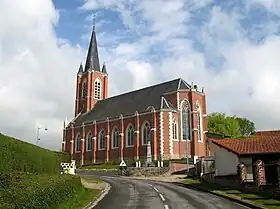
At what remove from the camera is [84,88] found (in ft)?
262

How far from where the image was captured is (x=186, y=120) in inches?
2307

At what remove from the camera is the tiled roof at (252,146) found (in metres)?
26.3

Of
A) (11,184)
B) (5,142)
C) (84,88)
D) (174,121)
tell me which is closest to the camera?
(11,184)

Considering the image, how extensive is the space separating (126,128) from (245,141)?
34669 millimetres

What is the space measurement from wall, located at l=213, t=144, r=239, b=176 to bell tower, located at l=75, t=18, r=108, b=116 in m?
49.7

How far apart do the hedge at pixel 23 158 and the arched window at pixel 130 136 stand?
43559 mm

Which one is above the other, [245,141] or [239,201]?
[245,141]

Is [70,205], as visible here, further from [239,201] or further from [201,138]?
[201,138]

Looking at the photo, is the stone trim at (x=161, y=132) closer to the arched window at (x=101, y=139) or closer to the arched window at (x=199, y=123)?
the arched window at (x=199, y=123)

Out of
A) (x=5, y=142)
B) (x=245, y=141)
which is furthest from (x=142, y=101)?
(x=5, y=142)

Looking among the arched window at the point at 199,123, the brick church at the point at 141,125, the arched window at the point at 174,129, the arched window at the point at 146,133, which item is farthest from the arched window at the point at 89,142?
the arched window at the point at 199,123

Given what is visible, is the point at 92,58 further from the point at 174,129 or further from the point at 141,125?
the point at 174,129

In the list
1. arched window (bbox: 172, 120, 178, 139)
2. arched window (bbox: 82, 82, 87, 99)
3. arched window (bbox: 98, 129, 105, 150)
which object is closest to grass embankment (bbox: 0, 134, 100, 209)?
arched window (bbox: 172, 120, 178, 139)

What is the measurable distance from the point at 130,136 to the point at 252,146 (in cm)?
3611
